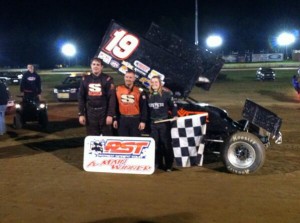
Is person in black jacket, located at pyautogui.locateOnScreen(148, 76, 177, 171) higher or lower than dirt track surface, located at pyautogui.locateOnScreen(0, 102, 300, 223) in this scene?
higher

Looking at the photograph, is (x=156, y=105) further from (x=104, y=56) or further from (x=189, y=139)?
(x=104, y=56)

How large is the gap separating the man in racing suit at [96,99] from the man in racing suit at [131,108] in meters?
0.20

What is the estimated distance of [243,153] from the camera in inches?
276

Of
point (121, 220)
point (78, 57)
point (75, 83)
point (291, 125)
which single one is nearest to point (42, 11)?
point (78, 57)

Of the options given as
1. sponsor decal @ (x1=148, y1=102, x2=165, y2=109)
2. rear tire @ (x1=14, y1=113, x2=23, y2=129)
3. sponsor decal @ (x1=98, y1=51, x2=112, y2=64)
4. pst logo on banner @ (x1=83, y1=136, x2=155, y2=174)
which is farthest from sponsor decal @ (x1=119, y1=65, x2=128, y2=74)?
rear tire @ (x1=14, y1=113, x2=23, y2=129)

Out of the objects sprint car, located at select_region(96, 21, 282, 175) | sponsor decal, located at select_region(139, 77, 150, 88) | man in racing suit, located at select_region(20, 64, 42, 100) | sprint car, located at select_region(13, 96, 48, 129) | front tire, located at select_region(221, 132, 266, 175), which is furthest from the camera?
sprint car, located at select_region(13, 96, 48, 129)

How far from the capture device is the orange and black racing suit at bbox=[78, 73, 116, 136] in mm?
7414

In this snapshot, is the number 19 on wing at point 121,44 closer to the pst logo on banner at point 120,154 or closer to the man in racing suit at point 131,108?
the man in racing suit at point 131,108

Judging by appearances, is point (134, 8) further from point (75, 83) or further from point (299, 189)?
point (299, 189)

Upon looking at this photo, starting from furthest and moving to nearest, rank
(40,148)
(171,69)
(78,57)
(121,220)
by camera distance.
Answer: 1. (78,57)
2. (40,148)
3. (171,69)
4. (121,220)

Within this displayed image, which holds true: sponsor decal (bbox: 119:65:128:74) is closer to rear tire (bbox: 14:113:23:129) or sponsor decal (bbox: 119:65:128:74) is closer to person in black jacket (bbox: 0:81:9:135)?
person in black jacket (bbox: 0:81:9:135)

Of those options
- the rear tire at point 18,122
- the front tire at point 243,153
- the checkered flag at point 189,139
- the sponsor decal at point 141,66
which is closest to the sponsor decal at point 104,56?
the sponsor decal at point 141,66

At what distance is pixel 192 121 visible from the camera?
716 cm

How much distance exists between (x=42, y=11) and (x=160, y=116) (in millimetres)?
84944
